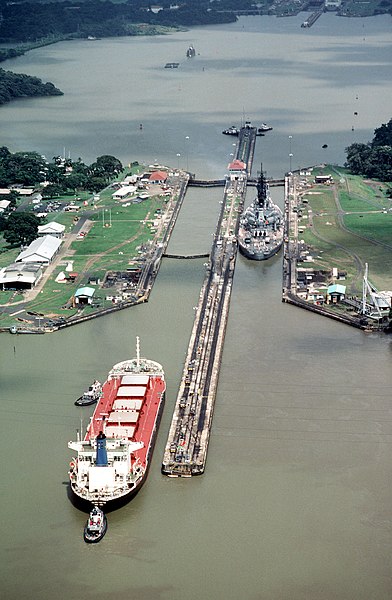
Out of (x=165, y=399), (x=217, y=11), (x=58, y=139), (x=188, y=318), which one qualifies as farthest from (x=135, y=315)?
(x=217, y=11)

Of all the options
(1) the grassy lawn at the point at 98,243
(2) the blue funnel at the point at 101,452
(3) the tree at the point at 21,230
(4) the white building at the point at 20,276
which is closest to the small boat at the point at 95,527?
(2) the blue funnel at the point at 101,452

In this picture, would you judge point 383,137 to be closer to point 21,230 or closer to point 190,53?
point 21,230

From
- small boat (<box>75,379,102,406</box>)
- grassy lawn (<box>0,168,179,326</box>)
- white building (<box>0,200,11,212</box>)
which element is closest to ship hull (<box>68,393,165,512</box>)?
small boat (<box>75,379,102,406</box>)

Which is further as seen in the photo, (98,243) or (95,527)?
(98,243)

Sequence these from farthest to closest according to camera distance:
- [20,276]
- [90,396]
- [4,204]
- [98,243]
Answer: [4,204] < [98,243] < [20,276] < [90,396]

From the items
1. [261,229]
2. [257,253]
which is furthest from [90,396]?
[261,229]

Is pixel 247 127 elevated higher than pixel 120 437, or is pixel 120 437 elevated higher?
pixel 120 437
